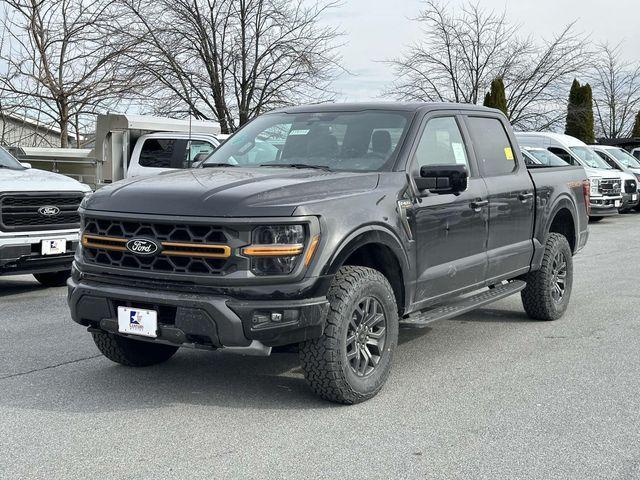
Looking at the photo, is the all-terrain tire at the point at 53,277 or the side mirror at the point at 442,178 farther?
the all-terrain tire at the point at 53,277

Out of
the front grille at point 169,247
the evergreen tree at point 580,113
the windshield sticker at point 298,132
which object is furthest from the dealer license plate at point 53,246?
the evergreen tree at point 580,113

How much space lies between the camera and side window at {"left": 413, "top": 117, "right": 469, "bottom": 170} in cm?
559

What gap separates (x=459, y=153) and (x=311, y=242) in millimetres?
2093

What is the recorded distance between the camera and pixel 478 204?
5965mm

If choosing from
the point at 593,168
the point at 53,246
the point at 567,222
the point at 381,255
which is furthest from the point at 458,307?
the point at 593,168

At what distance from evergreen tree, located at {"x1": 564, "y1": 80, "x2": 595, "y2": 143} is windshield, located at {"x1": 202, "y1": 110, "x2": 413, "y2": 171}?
32390mm

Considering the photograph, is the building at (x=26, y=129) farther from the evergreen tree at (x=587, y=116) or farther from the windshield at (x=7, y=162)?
the evergreen tree at (x=587, y=116)

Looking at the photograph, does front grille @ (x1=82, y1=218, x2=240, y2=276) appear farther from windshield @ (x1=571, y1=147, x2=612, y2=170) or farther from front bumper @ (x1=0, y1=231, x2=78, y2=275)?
windshield @ (x1=571, y1=147, x2=612, y2=170)

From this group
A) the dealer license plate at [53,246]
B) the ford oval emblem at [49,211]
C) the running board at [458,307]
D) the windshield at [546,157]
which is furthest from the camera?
the windshield at [546,157]

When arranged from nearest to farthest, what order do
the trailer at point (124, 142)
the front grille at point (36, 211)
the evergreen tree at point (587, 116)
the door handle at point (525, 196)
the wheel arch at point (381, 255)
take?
the wheel arch at point (381, 255), the door handle at point (525, 196), the front grille at point (36, 211), the trailer at point (124, 142), the evergreen tree at point (587, 116)

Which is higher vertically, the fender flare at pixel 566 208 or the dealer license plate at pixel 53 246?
the fender flare at pixel 566 208

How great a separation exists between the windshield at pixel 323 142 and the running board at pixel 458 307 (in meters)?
1.03

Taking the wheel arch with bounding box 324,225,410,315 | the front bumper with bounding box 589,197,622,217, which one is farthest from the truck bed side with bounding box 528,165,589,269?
the front bumper with bounding box 589,197,622,217

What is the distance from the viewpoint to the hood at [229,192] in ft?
14.3
